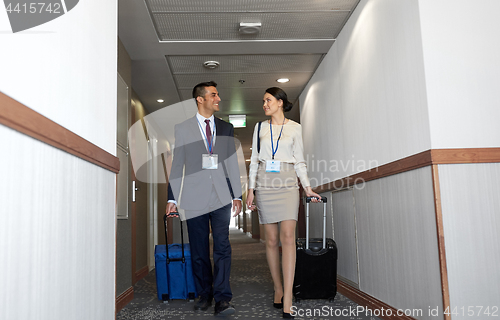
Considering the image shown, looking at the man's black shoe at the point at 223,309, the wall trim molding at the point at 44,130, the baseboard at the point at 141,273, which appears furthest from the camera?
the baseboard at the point at 141,273

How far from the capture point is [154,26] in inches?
144

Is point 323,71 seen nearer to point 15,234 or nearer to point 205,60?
point 205,60

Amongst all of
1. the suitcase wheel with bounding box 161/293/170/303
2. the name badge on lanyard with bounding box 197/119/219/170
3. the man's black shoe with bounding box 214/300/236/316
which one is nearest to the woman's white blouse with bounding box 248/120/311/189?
the name badge on lanyard with bounding box 197/119/219/170

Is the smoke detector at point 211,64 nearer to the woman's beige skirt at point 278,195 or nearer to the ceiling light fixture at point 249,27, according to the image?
the ceiling light fixture at point 249,27

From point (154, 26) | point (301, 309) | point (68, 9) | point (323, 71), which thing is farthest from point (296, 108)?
point (68, 9)

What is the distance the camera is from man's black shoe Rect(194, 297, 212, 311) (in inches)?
121

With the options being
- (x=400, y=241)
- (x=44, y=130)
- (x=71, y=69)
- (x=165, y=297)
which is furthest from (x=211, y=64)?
(x=44, y=130)

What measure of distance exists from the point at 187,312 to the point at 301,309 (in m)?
0.85

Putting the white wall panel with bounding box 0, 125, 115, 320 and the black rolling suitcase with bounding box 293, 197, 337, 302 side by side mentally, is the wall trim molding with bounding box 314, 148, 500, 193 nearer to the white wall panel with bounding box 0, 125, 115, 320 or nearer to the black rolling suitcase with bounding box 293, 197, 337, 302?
the black rolling suitcase with bounding box 293, 197, 337, 302

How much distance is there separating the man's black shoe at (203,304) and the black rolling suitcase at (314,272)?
68 centimetres

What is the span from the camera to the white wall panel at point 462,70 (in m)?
2.12

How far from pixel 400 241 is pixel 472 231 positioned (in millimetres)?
532

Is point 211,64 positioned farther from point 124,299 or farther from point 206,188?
point 124,299

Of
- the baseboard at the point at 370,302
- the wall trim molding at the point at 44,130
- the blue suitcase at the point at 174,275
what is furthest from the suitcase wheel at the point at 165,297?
the wall trim molding at the point at 44,130
